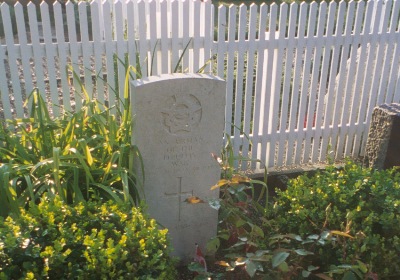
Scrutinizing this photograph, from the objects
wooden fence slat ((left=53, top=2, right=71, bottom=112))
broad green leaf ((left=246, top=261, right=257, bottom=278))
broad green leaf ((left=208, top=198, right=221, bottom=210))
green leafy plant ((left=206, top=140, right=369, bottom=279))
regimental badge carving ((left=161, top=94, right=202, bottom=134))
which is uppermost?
wooden fence slat ((left=53, top=2, right=71, bottom=112))

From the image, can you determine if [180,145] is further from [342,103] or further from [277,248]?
[342,103]

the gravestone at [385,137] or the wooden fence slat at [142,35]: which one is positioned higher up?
the wooden fence slat at [142,35]

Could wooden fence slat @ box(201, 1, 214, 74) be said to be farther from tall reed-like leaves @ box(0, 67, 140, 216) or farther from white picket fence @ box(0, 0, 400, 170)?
tall reed-like leaves @ box(0, 67, 140, 216)

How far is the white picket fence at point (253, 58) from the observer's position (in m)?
3.61

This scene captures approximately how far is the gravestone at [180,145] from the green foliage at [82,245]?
575 mm

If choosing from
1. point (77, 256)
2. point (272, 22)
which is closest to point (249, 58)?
point (272, 22)

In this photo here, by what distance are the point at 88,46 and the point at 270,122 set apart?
1720 mm

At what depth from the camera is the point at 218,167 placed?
3.05 m

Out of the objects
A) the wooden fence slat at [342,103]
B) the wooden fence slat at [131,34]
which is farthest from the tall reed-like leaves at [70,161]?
the wooden fence slat at [342,103]

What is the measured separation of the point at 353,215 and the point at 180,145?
108cm

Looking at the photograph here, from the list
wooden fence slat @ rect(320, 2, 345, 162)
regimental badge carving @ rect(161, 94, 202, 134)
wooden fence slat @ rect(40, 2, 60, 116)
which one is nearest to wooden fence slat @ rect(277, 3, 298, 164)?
wooden fence slat @ rect(320, 2, 345, 162)

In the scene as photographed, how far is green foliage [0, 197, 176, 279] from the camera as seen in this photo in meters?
1.96

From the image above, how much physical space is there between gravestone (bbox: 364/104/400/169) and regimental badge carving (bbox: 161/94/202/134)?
192 cm

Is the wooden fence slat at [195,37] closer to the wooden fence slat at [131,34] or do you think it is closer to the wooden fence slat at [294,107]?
the wooden fence slat at [131,34]
